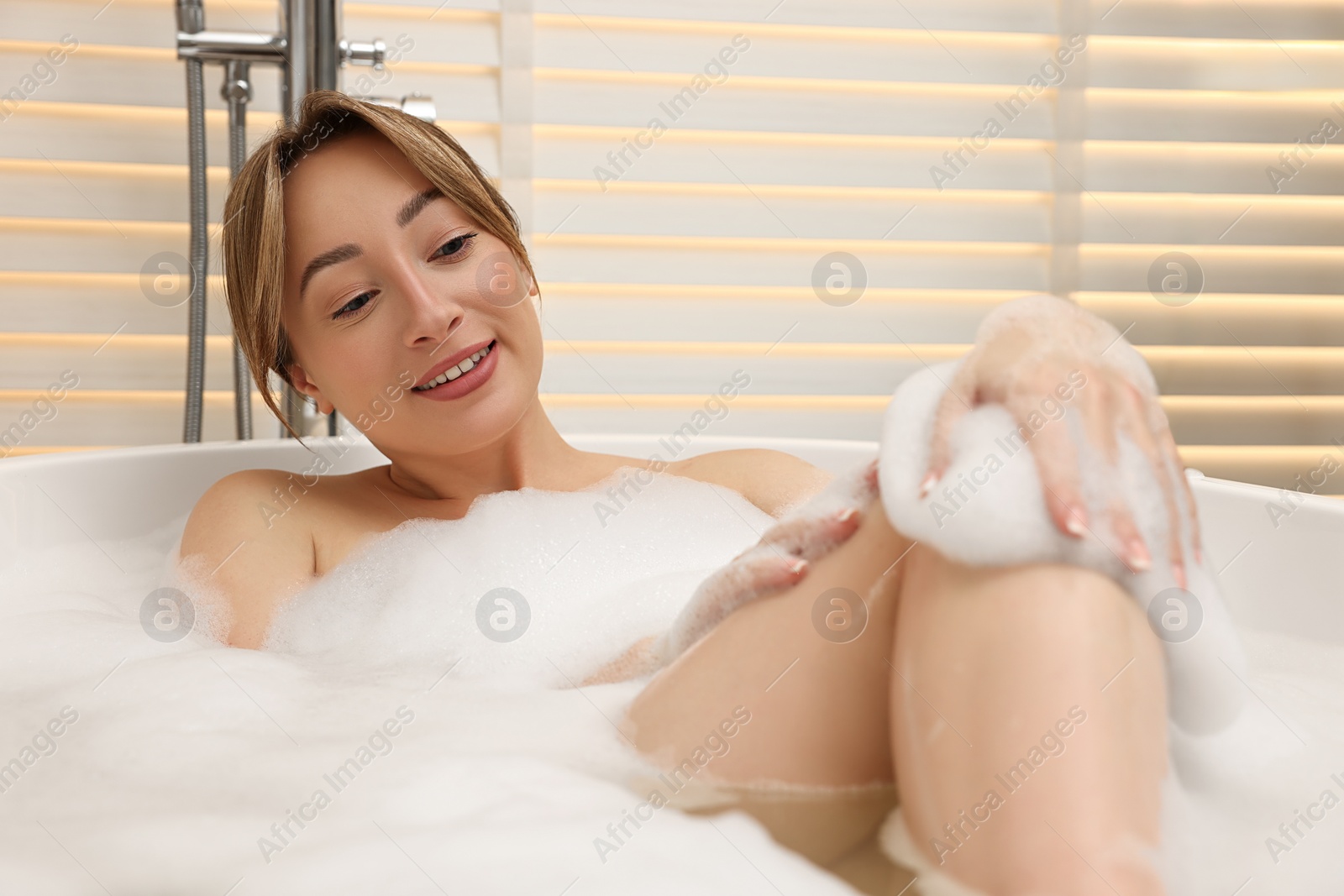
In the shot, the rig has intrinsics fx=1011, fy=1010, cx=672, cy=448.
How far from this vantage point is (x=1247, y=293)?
7.00ft

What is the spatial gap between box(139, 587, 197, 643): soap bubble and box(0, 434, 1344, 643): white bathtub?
0.30m

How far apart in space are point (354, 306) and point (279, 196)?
0.13m

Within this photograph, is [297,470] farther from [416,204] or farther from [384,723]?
[384,723]

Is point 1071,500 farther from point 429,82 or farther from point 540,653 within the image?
point 429,82

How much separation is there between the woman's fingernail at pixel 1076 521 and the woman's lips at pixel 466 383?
69 cm

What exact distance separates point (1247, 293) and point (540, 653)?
1836mm

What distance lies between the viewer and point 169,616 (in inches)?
39.8

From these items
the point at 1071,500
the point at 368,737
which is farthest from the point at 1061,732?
the point at 368,737

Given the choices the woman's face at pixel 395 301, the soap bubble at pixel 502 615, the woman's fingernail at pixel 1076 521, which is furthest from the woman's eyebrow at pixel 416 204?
the woman's fingernail at pixel 1076 521

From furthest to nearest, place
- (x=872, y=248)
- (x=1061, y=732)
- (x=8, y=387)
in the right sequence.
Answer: (x=872, y=248)
(x=8, y=387)
(x=1061, y=732)

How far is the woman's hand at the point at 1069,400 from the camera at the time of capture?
53cm

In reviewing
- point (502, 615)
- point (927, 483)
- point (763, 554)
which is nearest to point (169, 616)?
point (502, 615)

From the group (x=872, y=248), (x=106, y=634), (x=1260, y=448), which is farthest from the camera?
(x=1260, y=448)

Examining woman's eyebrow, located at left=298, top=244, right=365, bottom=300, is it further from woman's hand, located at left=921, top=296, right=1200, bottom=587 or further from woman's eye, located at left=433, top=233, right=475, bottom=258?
woman's hand, located at left=921, top=296, right=1200, bottom=587
